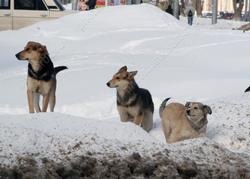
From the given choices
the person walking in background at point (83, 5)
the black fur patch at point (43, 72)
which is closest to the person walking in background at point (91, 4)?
the person walking in background at point (83, 5)

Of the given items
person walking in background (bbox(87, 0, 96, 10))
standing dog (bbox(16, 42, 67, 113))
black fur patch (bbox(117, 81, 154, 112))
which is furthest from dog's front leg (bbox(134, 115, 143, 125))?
person walking in background (bbox(87, 0, 96, 10))

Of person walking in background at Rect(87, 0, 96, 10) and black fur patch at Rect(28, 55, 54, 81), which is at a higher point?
person walking in background at Rect(87, 0, 96, 10)

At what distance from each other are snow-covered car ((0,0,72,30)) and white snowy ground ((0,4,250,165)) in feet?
2.94

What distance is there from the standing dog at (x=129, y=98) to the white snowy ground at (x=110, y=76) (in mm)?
390

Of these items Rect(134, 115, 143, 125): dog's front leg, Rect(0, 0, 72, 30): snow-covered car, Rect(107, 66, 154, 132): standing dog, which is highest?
Rect(0, 0, 72, 30): snow-covered car

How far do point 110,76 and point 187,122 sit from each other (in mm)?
7231

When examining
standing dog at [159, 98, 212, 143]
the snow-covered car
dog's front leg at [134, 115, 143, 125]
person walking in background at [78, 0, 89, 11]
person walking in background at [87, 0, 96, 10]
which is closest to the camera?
standing dog at [159, 98, 212, 143]

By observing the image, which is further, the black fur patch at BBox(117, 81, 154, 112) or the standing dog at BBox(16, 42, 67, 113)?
the standing dog at BBox(16, 42, 67, 113)

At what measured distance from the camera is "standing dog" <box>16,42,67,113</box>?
12.1 meters

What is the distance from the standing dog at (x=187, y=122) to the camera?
1015 centimetres

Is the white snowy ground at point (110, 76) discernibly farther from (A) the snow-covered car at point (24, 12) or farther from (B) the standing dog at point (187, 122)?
(A) the snow-covered car at point (24, 12)

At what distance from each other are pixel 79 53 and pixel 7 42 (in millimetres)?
3659

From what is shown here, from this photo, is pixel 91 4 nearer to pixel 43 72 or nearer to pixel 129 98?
pixel 43 72

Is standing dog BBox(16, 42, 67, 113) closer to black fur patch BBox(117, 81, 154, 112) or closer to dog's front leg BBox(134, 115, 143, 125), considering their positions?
black fur patch BBox(117, 81, 154, 112)
